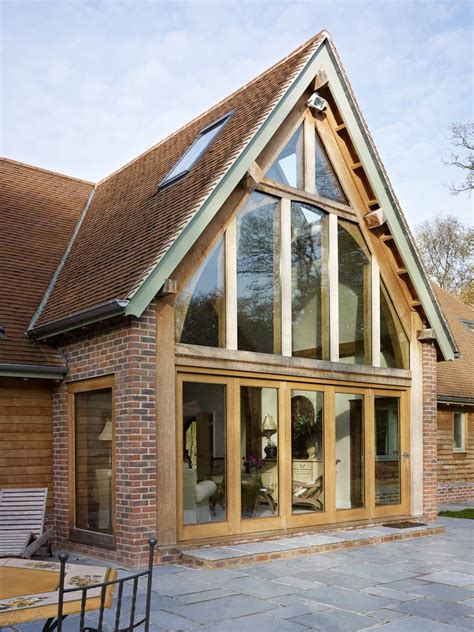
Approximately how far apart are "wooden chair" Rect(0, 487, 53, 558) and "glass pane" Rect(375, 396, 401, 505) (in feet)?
16.8

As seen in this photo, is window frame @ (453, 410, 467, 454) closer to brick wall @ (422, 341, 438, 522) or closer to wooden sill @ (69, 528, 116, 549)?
brick wall @ (422, 341, 438, 522)

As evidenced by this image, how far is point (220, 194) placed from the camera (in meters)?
9.08

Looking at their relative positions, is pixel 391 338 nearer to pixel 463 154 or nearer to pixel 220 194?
pixel 220 194

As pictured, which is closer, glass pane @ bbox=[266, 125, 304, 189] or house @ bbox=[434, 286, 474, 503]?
glass pane @ bbox=[266, 125, 304, 189]

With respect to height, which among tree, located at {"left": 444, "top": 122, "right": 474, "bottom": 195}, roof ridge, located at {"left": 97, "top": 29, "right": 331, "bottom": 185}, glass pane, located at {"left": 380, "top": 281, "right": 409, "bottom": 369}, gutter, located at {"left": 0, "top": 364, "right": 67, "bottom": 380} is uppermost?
tree, located at {"left": 444, "top": 122, "right": 474, "bottom": 195}

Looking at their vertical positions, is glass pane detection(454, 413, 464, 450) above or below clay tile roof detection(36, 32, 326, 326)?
below

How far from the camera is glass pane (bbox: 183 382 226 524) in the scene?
29.2ft

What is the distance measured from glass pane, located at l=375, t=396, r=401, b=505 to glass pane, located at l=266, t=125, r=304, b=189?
12.0 ft

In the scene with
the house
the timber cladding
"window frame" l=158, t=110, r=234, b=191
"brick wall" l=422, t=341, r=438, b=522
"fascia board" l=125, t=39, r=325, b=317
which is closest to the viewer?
"fascia board" l=125, t=39, r=325, b=317

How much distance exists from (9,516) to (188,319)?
3248mm

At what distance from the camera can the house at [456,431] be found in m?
17.0

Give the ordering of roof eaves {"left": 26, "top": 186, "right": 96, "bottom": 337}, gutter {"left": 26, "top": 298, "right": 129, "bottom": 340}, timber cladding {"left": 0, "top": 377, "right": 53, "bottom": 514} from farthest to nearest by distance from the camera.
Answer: roof eaves {"left": 26, "top": 186, "right": 96, "bottom": 337} < timber cladding {"left": 0, "top": 377, "right": 53, "bottom": 514} < gutter {"left": 26, "top": 298, "right": 129, "bottom": 340}

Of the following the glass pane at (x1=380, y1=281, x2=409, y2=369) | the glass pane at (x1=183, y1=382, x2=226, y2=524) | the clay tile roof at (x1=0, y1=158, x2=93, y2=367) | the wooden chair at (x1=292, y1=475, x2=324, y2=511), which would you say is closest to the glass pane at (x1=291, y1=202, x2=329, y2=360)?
the glass pane at (x1=380, y1=281, x2=409, y2=369)

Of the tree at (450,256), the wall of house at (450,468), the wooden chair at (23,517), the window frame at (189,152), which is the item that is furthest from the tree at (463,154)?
the wooden chair at (23,517)
